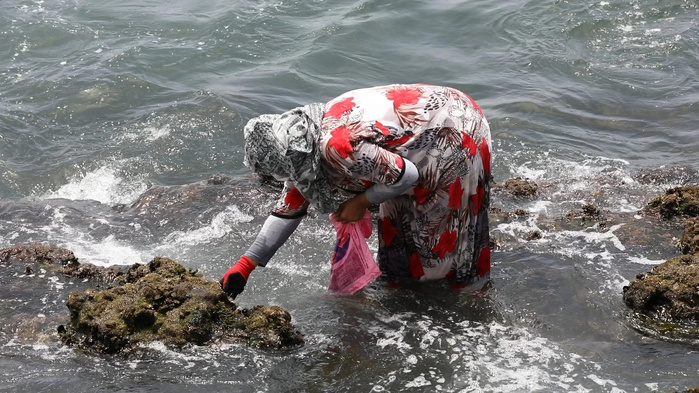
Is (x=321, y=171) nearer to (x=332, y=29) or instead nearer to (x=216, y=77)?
(x=216, y=77)

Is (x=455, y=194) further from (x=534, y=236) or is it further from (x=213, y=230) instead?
(x=213, y=230)

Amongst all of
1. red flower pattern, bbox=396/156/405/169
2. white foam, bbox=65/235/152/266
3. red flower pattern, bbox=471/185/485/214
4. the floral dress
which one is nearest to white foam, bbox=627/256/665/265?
the floral dress

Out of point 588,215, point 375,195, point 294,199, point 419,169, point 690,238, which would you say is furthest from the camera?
point 588,215

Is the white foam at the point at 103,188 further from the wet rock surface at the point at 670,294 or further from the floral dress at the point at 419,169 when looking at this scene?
the wet rock surface at the point at 670,294

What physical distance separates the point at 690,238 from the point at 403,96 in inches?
93.5

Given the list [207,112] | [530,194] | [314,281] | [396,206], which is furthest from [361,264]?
[207,112]

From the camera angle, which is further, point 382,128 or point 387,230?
point 387,230

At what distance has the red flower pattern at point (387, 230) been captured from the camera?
483 centimetres

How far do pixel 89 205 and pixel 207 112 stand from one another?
92.3 inches

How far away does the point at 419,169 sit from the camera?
4.35 meters

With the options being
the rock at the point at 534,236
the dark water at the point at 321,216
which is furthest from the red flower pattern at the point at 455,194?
the rock at the point at 534,236

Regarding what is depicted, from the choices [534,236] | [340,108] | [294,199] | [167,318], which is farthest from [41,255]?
[534,236]

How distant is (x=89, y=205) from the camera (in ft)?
23.5

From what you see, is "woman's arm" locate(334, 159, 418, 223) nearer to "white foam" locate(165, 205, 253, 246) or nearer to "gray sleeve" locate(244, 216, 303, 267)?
"gray sleeve" locate(244, 216, 303, 267)
